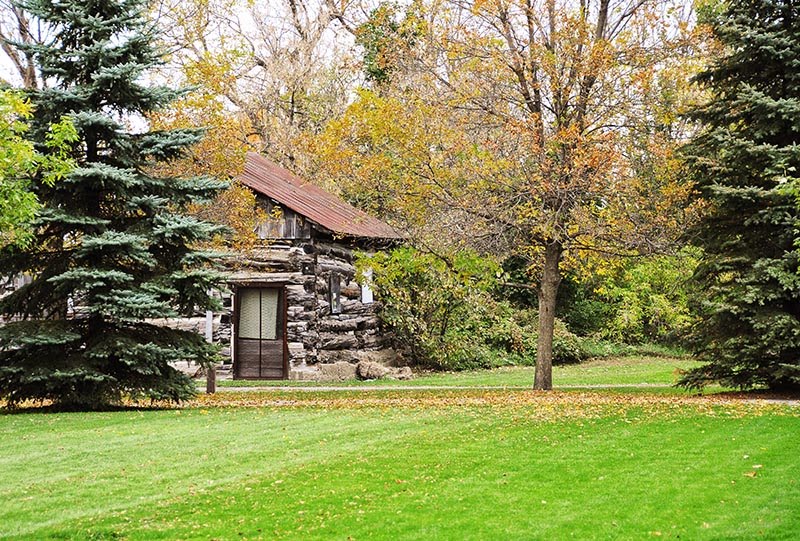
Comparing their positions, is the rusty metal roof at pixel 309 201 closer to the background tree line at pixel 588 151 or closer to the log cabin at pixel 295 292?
the log cabin at pixel 295 292

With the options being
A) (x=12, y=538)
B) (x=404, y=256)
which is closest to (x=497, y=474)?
(x=12, y=538)

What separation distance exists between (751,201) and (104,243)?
1045cm

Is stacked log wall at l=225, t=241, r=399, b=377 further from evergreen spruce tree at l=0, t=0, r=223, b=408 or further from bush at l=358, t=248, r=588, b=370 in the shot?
evergreen spruce tree at l=0, t=0, r=223, b=408

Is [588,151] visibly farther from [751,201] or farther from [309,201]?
[309,201]

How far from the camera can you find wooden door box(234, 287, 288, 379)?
24062 millimetres

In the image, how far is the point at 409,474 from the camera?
31.0 feet

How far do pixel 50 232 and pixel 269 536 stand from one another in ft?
32.9

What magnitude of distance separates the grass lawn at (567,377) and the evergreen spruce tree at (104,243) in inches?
265

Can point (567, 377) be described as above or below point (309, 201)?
below

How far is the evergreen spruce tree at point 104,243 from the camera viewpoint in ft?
48.6

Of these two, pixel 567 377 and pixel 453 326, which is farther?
pixel 453 326

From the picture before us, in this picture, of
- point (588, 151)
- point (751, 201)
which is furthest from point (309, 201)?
point (751, 201)

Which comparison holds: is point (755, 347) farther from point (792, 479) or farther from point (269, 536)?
point (269, 536)

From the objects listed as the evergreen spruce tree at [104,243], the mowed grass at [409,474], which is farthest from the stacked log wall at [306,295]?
the mowed grass at [409,474]
